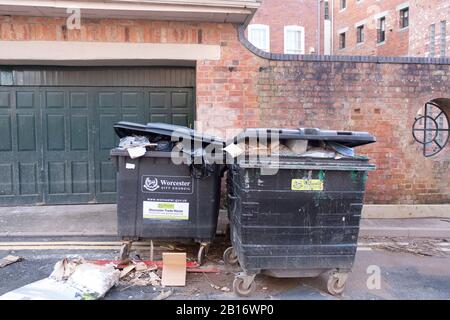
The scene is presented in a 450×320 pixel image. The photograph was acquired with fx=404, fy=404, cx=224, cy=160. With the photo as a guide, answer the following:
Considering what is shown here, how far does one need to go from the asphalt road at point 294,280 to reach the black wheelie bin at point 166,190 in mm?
510

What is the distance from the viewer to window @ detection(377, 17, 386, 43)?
2209 cm

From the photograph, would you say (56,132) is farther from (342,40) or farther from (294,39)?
(342,40)

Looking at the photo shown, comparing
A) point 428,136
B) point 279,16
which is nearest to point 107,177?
point 428,136

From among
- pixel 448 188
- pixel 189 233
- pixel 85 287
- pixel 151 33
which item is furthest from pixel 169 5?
pixel 448 188

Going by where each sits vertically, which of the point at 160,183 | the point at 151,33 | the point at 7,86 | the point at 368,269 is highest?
the point at 151,33

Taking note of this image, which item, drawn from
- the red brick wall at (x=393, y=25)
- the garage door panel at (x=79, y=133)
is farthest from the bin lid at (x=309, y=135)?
the red brick wall at (x=393, y=25)

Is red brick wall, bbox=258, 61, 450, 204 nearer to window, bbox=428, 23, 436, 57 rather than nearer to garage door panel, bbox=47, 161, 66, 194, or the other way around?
garage door panel, bbox=47, 161, 66, 194

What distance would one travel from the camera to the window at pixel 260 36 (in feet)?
79.5

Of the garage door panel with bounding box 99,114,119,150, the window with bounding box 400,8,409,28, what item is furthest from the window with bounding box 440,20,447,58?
the garage door panel with bounding box 99,114,119,150

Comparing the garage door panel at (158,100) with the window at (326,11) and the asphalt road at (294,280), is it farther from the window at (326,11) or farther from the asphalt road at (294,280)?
the window at (326,11)

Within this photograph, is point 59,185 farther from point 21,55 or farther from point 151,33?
point 151,33

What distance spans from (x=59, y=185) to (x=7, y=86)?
194cm

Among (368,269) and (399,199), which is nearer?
(368,269)

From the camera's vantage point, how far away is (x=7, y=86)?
23.2 feet
